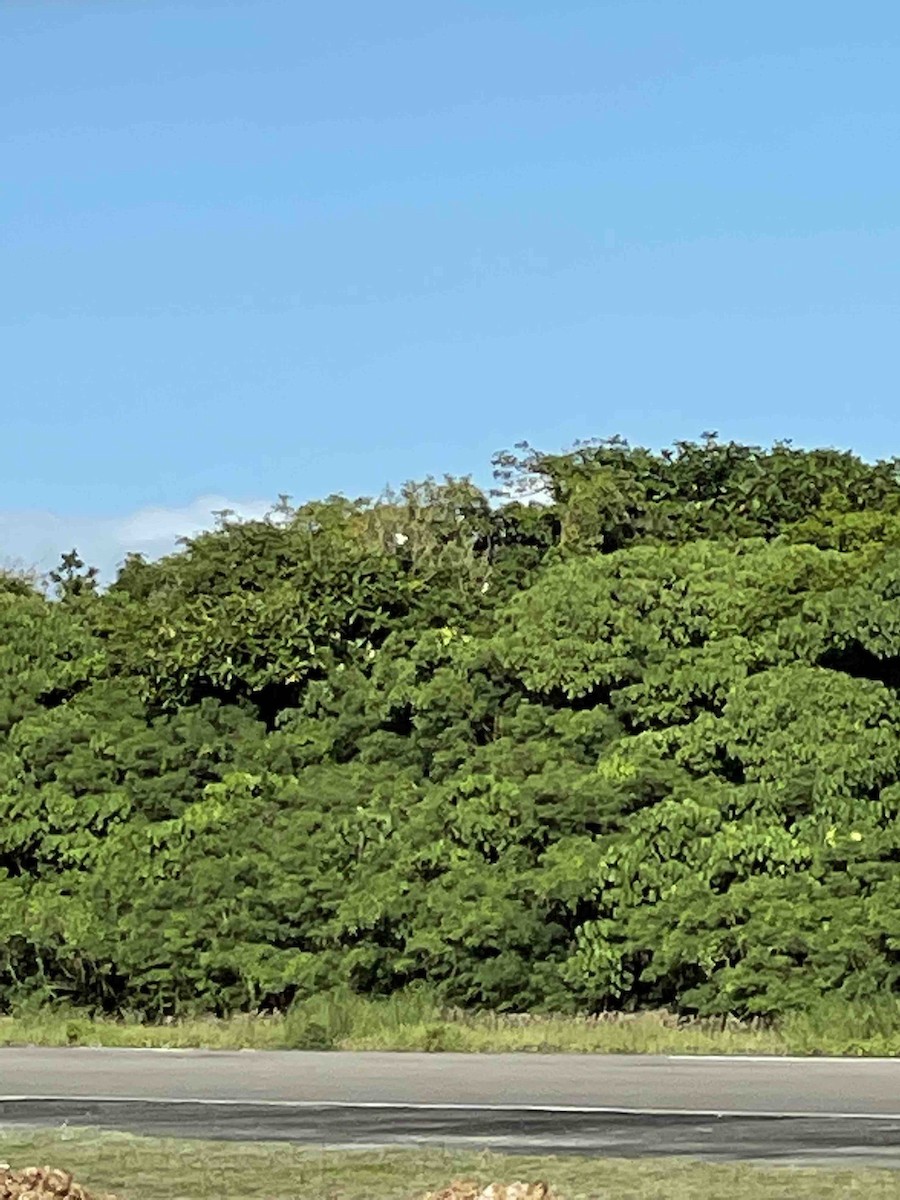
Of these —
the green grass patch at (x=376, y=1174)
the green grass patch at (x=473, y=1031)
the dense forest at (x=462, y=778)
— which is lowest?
the green grass patch at (x=376, y=1174)

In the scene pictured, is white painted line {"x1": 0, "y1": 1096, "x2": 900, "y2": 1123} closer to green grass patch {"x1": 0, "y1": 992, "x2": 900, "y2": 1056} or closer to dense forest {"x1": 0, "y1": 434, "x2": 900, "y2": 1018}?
green grass patch {"x1": 0, "y1": 992, "x2": 900, "y2": 1056}

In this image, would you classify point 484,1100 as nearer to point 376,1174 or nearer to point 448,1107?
point 448,1107

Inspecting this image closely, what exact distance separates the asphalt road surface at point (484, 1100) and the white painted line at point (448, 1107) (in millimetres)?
14

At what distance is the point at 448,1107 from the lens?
15828mm

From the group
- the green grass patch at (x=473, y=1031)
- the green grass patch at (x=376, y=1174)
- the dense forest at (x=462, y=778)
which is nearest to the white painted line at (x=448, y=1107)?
the green grass patch at (x=376, y=1174)

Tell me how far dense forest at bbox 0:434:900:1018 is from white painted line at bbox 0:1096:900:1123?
23.8ft

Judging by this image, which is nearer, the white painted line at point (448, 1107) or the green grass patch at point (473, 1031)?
the white painted line at point (448, 1107)

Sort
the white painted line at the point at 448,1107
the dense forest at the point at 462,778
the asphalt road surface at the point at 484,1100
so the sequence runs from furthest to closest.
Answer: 1. the dense forest at the point at 462,778
2. the white painted line at the point at 448,1107
3. the asphalt road surface at the point at 484,1100

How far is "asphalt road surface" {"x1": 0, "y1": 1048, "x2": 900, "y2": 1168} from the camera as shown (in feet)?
45.3

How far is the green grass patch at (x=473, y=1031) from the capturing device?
69.5 ft

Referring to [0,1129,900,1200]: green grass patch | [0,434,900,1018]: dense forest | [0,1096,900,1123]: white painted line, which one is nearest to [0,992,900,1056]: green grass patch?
[0,434,900,1018]: dense forest

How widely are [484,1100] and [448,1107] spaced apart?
1.84 ft

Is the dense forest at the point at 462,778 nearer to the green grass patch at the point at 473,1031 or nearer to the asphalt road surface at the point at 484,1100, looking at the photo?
the green grass patch at the point at 473,1031

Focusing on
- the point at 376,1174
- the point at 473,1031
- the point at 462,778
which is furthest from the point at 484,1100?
the point at 462,778
